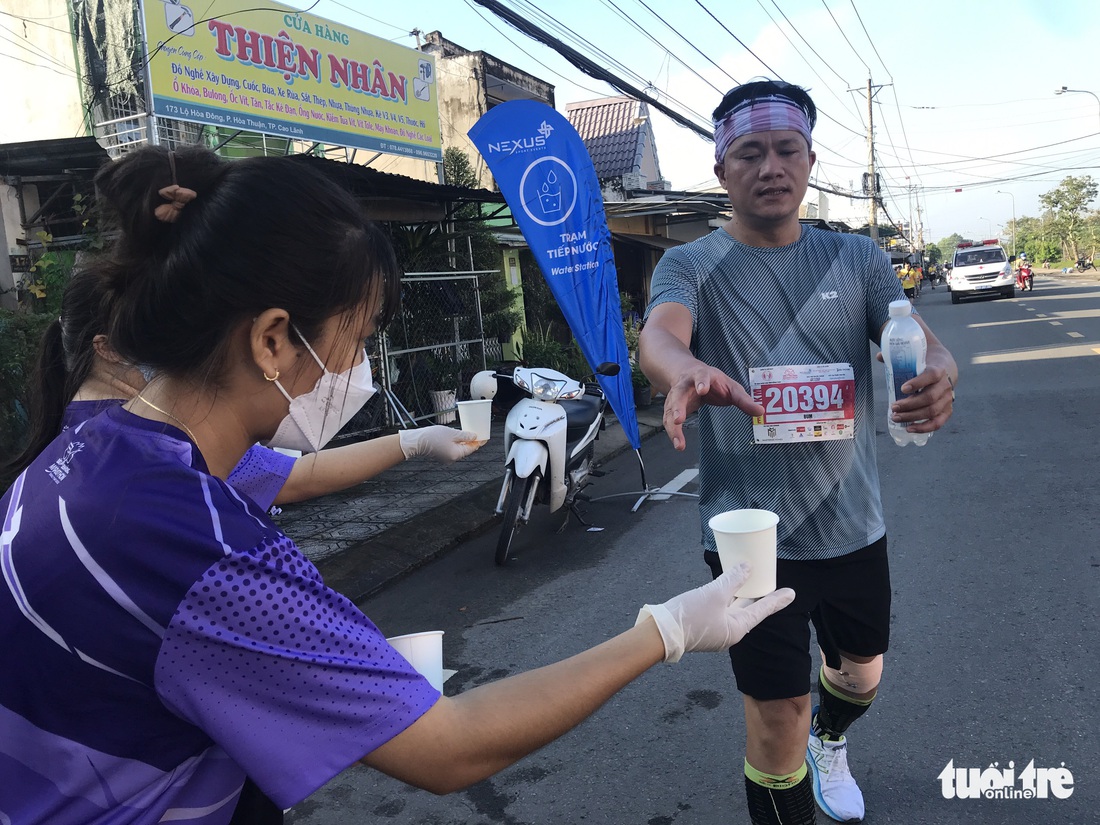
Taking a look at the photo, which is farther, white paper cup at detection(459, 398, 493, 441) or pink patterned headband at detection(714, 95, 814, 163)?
white paper cup at detection(459, 398, 493, 441)

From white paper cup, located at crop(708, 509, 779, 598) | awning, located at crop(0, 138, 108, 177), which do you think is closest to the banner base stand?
white paper cup, located at crop(708, 509, 779, 598)

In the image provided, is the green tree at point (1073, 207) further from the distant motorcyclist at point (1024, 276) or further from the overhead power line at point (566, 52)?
the overhead power line at point (566, 52)

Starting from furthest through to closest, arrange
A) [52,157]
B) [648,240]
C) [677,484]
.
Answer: [648,240] < [52,157] < [677,484]

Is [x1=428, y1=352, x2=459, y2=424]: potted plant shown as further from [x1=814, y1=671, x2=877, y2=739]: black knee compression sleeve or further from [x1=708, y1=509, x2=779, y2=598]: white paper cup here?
[x1=708, y1=509, x2=779, y2=598]: white paper cup

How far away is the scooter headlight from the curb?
3.74ft

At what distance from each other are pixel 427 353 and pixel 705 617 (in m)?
9.37

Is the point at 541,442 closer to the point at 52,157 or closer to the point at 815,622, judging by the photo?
the point at 815,622

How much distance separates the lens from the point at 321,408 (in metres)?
1.47

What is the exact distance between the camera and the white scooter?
540cm

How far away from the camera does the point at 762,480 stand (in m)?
2.32

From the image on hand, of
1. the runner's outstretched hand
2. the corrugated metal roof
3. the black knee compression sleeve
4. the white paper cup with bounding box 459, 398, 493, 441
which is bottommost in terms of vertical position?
the black knee compression sleeve

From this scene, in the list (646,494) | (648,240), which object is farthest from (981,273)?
(646,494)

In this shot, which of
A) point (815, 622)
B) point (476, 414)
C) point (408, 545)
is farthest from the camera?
point (408, 545)

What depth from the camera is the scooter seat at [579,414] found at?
245 inches
